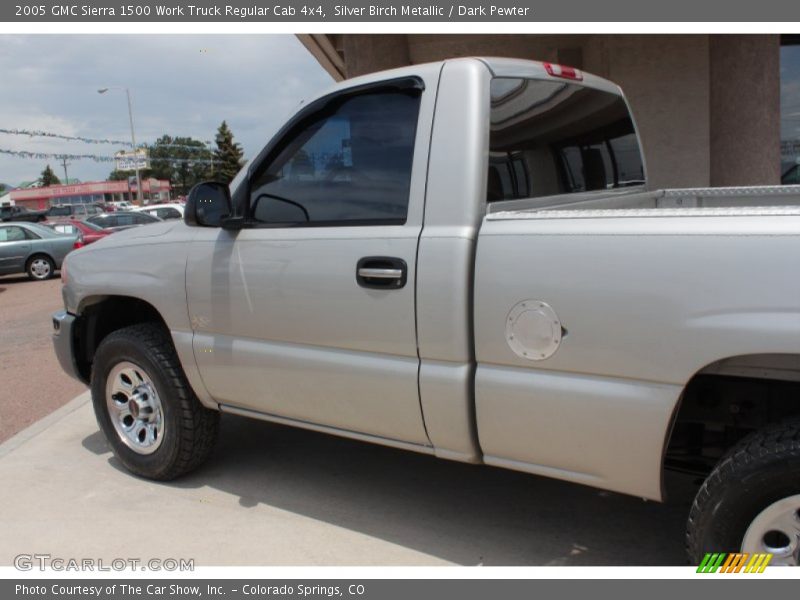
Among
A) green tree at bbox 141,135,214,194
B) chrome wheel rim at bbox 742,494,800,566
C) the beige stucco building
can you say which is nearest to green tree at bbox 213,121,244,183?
green tree at bbox 141,135,214,194

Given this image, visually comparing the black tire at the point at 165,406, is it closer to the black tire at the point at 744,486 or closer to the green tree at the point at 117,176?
the black tire at the point at 744,486

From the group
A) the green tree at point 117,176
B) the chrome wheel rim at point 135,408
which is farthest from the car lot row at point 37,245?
the green tree at point 117,176

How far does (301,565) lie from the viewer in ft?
10.5

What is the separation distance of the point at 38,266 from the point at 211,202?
15437mm

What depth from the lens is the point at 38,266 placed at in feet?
55.4

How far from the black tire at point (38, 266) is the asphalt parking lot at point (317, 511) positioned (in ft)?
44.0

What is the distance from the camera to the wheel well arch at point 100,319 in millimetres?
4320

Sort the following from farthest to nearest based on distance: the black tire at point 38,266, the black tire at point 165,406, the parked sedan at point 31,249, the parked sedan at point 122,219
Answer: the parked sedan at point 122,219, the black tire at point 38,266, the parked sedan at point 31,249, the black tire at point 165,406

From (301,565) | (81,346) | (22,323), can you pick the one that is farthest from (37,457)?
(22,323)

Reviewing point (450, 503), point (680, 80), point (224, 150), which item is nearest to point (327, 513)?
point (450, 503)

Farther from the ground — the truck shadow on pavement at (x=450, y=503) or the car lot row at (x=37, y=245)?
the car lot row at (x=37, y=245)

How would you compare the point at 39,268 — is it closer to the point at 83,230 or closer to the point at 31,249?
the point at 31,249

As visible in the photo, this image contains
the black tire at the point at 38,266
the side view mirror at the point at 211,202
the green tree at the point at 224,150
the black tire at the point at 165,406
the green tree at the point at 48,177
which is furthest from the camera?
the green tree at the point at 48,177

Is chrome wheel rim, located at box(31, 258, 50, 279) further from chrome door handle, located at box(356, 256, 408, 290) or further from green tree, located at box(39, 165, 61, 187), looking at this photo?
green tree, located at box(39, 165, 61, 187)
